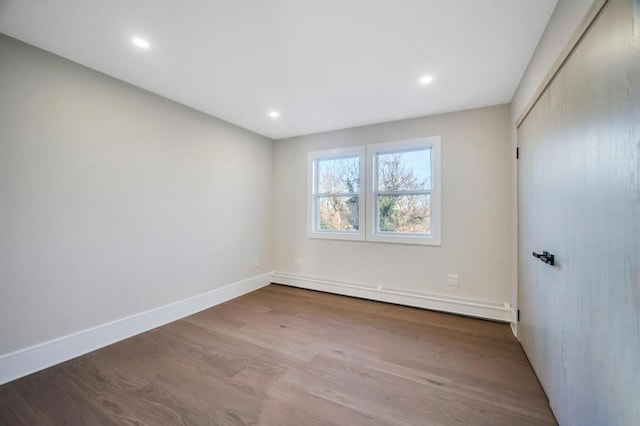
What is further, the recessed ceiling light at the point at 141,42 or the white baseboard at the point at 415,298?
the white baseboard at the point at 415,298

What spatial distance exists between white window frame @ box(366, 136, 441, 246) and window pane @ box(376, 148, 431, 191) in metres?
0.07

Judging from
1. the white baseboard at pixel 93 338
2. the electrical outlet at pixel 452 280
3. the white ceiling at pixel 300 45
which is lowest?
the white baseboard at pixel 93 338

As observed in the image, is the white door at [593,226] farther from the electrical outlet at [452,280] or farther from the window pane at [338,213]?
the window pane at [338,213]

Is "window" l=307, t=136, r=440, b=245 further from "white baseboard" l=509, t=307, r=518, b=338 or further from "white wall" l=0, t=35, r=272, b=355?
"white wall" l=0, t=35, r=272, b=355

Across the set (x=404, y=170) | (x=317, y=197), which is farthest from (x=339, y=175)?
(x=404, y=170)

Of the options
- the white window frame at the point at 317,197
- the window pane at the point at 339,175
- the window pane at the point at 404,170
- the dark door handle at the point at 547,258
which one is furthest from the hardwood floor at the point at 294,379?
the window pane at the point at 339,175

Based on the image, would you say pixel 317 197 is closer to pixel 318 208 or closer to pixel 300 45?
pixel 318 208

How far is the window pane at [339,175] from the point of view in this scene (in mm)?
3891

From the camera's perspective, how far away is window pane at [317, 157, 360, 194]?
3.89 meters

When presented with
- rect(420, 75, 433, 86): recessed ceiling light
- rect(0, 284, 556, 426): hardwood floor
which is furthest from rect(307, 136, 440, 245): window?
rect(0, 284, 556, 426): hardwood floor

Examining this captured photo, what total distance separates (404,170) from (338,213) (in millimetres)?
1186

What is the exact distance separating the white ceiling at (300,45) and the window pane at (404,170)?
723mm

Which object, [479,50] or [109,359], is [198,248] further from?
[479,50]

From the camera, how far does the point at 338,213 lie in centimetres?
403
